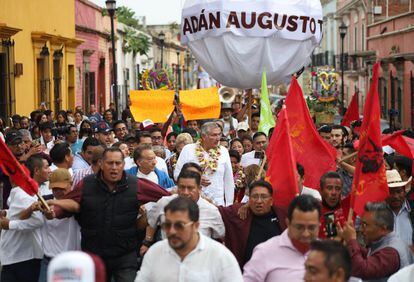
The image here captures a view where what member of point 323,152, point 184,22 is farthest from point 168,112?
point 323,152

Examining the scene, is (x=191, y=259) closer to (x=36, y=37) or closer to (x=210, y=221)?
(x=210, y=221)

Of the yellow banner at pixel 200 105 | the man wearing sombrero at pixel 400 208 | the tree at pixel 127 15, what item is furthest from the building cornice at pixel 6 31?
the tree at pixel 127 15

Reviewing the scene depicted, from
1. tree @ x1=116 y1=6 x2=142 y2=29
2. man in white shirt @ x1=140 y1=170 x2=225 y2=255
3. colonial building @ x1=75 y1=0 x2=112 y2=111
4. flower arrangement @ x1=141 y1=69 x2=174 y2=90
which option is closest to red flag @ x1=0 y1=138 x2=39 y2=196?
man in white shirt @ x1=140 y1=170 x2=225 y2=255

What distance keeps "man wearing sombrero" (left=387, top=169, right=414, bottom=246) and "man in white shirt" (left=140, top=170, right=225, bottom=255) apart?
1428 mm

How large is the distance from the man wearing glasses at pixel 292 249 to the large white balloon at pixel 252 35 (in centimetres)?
911

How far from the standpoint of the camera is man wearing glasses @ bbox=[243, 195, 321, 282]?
5.95m

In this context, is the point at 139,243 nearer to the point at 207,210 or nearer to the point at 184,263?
the point at 207,210

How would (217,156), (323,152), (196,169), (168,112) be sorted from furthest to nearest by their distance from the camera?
(168,112), (217,156), (323,152), (196,169)

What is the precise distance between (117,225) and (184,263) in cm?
202

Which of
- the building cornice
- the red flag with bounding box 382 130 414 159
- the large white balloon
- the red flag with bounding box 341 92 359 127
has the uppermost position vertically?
the building cornice

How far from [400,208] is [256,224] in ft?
4.51

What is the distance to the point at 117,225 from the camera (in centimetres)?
768

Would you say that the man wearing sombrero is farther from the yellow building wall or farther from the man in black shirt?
the yellow building wall

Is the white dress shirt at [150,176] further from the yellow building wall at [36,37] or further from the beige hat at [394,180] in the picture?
the yellow building wall at [36,37]
